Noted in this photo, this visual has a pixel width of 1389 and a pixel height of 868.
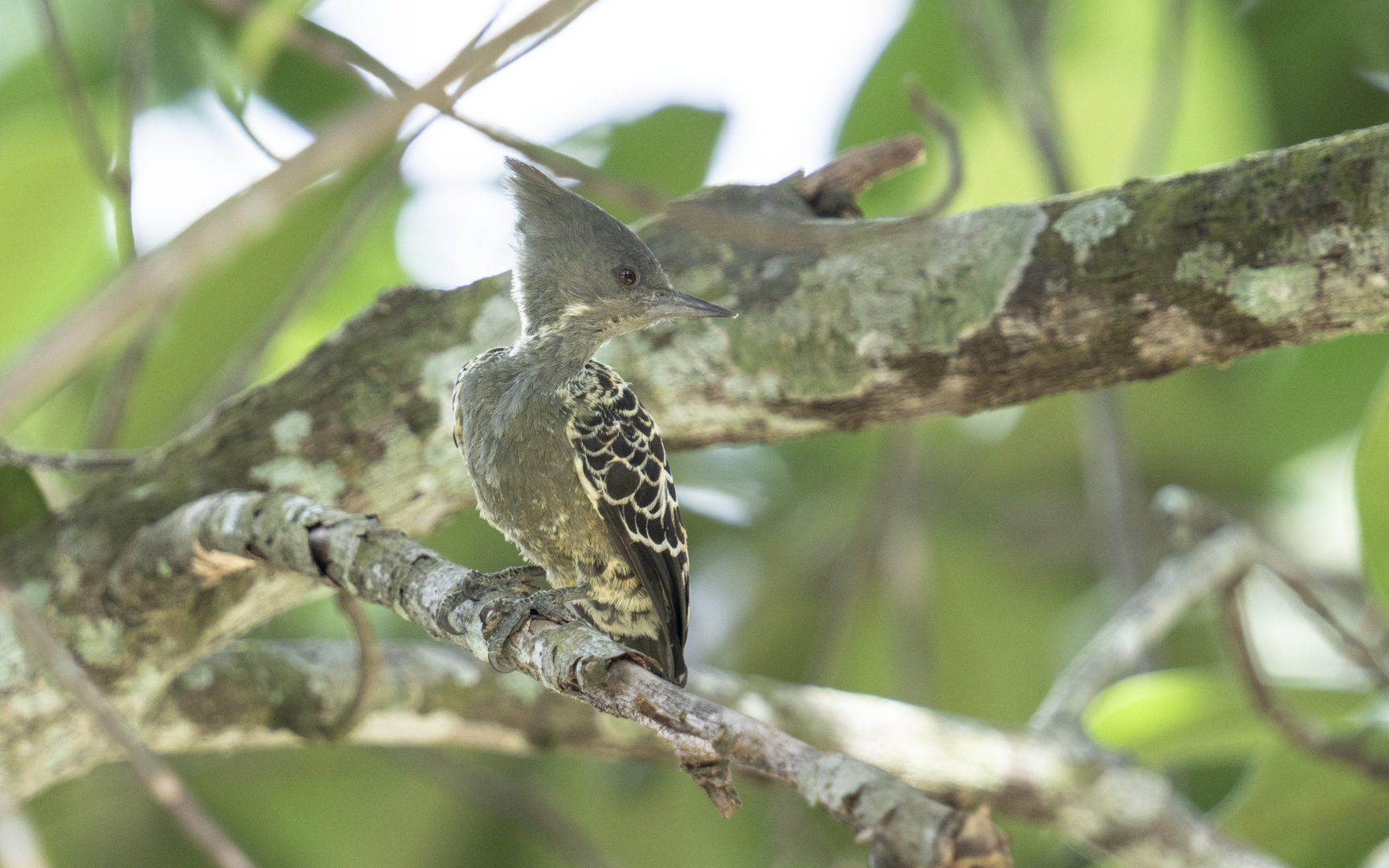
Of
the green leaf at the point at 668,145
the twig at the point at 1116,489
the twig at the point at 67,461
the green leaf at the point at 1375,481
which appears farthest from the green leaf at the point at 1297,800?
the twig at the point at 67,461

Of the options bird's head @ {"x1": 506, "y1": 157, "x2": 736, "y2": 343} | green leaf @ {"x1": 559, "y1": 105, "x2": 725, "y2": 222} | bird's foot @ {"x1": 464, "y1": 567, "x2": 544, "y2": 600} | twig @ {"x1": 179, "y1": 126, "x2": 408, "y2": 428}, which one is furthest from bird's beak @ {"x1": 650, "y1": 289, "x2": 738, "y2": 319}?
green leaf @ {"x1": 559, "y1": 105, "x2": 725, "y2": 222}

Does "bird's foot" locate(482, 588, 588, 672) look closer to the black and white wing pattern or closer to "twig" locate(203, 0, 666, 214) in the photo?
the black and white wing pattern

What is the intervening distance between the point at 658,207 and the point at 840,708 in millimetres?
2433

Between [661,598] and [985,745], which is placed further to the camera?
[985,745]

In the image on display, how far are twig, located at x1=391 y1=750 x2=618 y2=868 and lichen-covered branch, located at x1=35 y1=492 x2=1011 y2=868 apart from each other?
8.39 ft

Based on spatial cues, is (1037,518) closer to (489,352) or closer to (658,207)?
(489,352)

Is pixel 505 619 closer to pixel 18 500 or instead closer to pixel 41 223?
pixel 18 500

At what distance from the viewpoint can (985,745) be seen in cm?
379

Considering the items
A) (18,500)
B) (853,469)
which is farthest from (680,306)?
(853,469)

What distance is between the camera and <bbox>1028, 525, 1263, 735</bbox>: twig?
4.03m

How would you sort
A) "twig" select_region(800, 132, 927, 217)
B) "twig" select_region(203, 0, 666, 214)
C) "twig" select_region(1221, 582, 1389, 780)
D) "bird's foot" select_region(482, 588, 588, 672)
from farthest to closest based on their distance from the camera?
"twig" select_region(1221, 582, 1389, 780) < "twig" select_region(800, 132, 927, 217) < "bird's foot" select_region(482, 588, 588, 672) < "twig" select_region(203, 0, 666, 214)

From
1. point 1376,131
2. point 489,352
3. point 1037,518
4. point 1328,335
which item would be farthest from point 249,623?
point 1037,518

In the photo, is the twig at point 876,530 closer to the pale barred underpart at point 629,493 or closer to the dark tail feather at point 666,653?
the dark tail feather at point 666,653

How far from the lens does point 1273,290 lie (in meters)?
2.35
